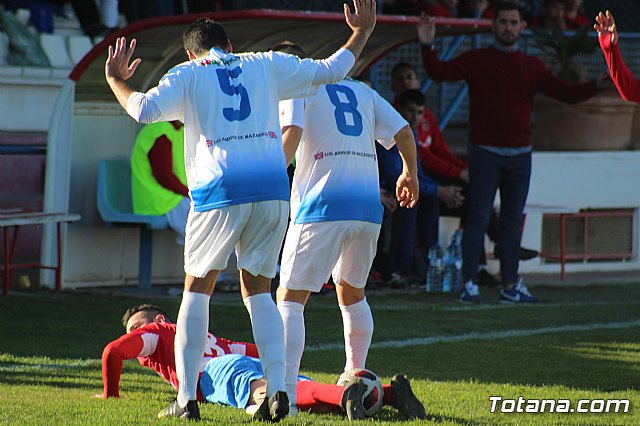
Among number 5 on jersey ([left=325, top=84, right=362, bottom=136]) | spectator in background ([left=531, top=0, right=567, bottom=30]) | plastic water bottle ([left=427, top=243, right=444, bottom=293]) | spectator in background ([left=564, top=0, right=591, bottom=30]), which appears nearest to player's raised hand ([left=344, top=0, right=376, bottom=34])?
number 5 on jersey ([left=325, top=84, right=362, bottom=136])

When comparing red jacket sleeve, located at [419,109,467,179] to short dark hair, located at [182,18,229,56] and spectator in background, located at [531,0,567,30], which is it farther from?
short dark hair, located at [182,18,229,56]

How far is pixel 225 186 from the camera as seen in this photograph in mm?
5934

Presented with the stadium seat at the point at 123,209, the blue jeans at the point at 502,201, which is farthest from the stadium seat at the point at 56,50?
the blue jeans at the point at 502,201

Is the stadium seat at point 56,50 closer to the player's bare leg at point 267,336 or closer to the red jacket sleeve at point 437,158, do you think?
the red jacket sleeve at point 437,158

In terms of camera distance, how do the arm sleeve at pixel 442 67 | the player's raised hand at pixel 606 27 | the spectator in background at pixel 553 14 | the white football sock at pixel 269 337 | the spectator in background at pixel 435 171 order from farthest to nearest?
the spectator in background at pixel 553 14
the spectator in background at pixel 435 171
the arm sleeve at pixel 442 67
the player's raised hand at pixel 606 27
the white football sock at pixel 269 337

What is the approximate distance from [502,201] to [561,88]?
1113 millimetres

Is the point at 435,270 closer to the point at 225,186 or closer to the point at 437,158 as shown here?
the point at 437,158

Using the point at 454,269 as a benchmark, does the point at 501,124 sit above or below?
above

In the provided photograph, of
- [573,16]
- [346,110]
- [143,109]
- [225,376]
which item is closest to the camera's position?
[143,109]

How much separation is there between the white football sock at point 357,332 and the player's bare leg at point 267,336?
78 cm

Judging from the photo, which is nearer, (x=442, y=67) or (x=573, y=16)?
(x=442, y=67)

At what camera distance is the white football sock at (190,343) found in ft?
19.5

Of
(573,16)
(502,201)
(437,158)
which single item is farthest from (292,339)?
(573,16)

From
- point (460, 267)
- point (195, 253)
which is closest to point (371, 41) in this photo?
point (460, 267)
